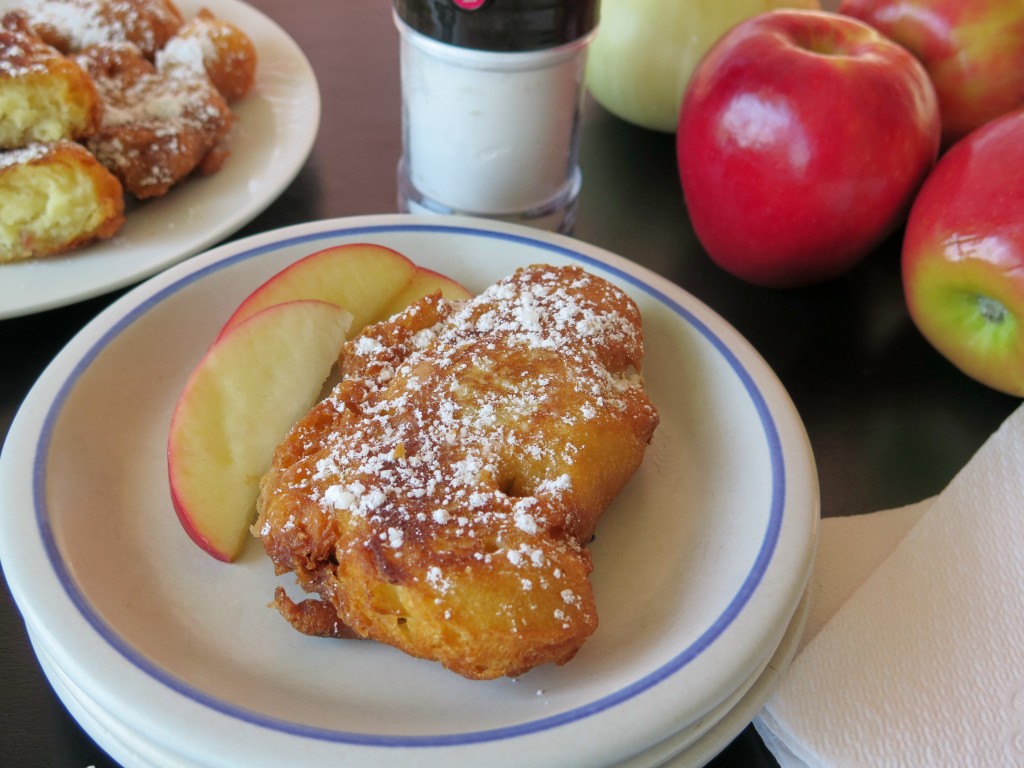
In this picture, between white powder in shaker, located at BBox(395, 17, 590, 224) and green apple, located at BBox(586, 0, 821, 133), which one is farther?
green apple, located at BBox(586, 0, 821, 133)

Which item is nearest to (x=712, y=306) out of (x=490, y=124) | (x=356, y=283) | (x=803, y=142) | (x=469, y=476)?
(x=803, y=142)

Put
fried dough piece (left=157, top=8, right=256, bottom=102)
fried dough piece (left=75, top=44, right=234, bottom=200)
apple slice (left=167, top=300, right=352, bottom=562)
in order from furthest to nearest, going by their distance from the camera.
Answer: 1. fried dough piece (left=157, top=8, right=256, bottom=102)
2. fried dough piece (left=75, top=44, right=234, bottom=200)
3. apple slice (left=167, top=300, right=352, bottom=562)

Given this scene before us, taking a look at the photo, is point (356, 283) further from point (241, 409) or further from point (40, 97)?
point (40, 97)

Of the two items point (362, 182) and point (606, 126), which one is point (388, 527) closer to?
point (362, 182)

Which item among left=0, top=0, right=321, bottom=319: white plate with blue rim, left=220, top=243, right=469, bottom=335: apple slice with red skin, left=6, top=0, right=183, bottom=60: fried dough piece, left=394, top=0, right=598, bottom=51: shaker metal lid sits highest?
left=394, top=0, right=598, bottom=51: shaker metal lid

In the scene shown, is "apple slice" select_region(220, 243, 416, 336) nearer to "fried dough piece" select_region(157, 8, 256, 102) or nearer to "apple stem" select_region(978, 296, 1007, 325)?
"fried dough piece" select_region(157, 8, 256, 102)

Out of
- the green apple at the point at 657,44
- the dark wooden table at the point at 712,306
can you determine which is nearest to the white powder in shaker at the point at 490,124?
the dark wooden table at the point at 712,306

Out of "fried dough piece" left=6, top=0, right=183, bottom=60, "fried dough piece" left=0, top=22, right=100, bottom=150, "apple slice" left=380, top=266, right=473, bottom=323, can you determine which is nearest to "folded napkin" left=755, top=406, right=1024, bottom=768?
"apple slice" left=380, top=266, right=473, bottom=323

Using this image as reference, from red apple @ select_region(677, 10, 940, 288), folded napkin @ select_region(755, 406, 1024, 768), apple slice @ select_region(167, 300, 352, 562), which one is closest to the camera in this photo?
folded napkin @ select_region(755, 406, 1024, 768)
